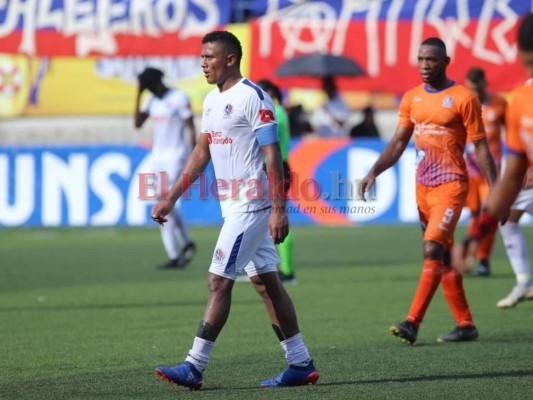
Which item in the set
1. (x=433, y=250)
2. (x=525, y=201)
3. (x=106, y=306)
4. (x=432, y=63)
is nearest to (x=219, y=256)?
(x=433, y=250)

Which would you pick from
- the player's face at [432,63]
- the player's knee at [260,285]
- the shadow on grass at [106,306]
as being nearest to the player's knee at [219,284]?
the player's knee at [260,285]

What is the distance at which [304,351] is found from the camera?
7.57 m

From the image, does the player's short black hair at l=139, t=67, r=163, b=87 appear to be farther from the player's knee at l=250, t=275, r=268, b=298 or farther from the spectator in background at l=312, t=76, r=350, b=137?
the spectator in background at l=312, t=76, r=350, b=137

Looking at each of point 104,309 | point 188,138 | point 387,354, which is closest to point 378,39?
point 188,138

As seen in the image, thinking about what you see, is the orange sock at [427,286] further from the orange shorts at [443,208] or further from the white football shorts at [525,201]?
the white football shorts at [525,201]

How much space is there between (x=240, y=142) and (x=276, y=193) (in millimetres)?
424

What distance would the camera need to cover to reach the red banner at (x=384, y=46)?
25.2 meters

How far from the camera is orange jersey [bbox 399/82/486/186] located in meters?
9.27

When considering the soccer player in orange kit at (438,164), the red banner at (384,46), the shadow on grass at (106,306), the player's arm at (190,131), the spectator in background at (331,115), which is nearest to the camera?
the soccer player in orange kit at (438,164)

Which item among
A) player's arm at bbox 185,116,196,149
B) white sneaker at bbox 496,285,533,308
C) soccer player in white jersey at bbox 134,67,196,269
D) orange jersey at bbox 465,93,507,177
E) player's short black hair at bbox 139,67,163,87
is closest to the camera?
white sneaker at bbox 496,285,533,308

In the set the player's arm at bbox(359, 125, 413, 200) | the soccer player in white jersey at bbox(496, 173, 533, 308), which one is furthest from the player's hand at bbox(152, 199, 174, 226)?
the soccer player in white jersey at bbox(496, 173, 533, 308)

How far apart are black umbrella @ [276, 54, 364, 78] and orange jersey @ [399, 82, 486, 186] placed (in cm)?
1468

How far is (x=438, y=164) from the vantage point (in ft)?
30.9

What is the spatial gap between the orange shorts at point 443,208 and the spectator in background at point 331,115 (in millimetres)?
13967
